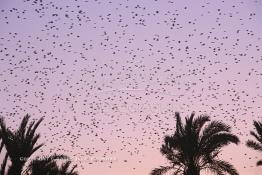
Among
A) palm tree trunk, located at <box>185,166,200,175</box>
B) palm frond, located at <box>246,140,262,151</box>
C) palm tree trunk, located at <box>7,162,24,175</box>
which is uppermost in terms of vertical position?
palm frond, located at <box>246,140,262,151</box>

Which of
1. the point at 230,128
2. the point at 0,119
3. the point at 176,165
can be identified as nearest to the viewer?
the point at 0,119

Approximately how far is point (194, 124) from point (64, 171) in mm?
10514

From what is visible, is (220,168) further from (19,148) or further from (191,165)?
(19,148)

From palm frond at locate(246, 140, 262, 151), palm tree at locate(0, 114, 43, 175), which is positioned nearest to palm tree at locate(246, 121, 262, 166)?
palm frond at locate(246, 140, 262, 151)

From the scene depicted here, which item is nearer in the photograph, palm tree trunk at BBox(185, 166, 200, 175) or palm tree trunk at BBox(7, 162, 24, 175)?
palm tree trunk at BBox(7, 162, 24, 175)

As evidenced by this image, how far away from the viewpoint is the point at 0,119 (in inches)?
595

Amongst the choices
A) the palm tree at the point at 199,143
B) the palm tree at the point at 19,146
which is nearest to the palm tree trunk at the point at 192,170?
the palm tree at the point at 199,143

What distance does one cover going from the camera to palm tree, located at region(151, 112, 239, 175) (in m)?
16.3

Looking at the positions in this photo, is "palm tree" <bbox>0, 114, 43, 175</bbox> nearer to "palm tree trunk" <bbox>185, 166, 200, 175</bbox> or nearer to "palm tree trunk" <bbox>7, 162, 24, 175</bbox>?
"palm tree trunk" <bbox>7, 162, 24, 175</bbox>

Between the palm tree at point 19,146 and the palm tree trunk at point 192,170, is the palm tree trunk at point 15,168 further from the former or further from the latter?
the palm tree trunk at point 192,170

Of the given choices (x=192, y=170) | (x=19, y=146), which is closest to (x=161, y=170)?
(x=192, y=170)

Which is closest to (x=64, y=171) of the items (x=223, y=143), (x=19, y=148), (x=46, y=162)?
(x=46, y=162)

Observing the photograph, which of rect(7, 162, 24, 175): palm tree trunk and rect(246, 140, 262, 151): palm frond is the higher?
rect(246, 140, 262, 151): palm frond

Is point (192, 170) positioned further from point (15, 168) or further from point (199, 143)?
point (15, 168)
